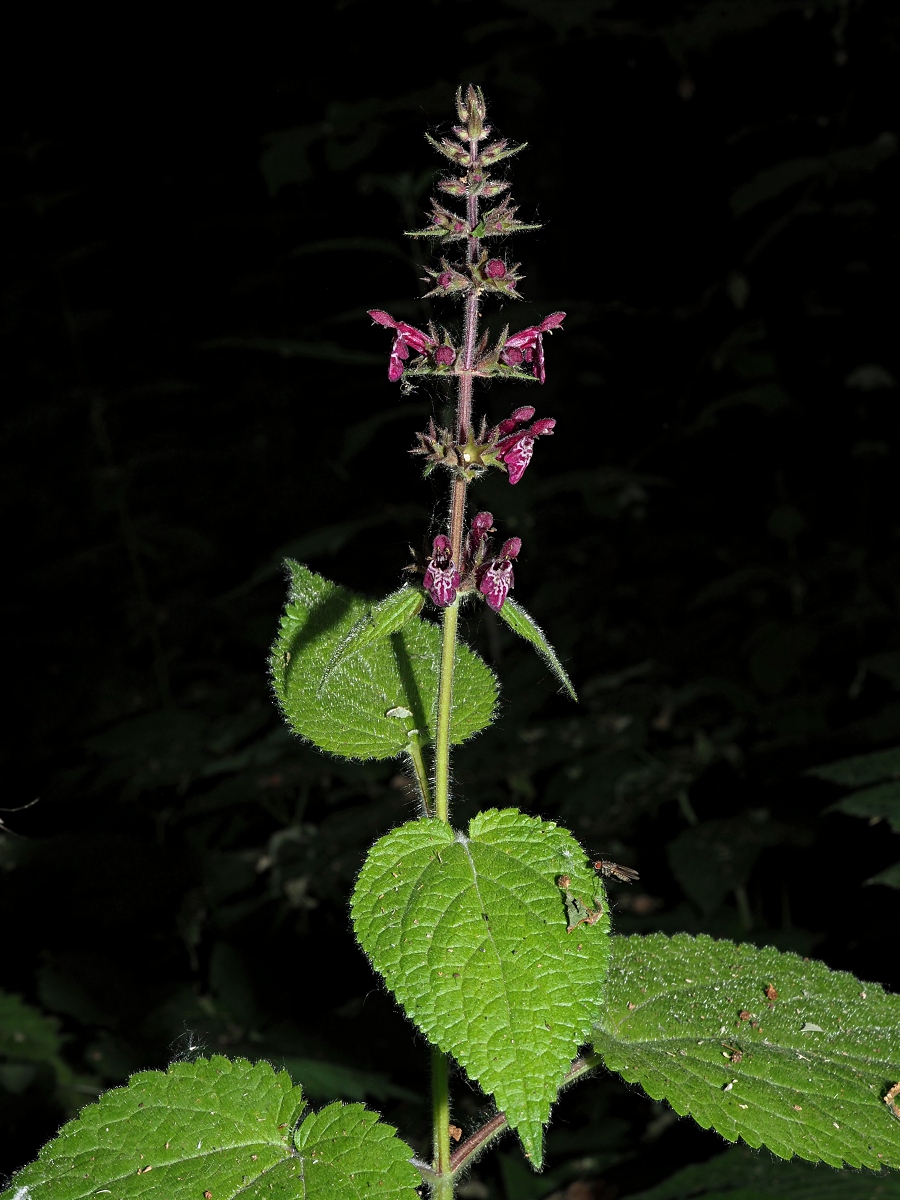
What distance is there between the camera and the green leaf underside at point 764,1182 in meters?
2.00

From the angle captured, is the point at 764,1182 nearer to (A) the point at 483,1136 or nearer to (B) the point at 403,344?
(A) the point at 483,1136

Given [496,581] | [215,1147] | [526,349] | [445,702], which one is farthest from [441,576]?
[215,1147]

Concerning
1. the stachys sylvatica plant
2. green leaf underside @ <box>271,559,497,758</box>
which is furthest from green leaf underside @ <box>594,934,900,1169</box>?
green leaf underside @ <box>271,559,497,758</box>

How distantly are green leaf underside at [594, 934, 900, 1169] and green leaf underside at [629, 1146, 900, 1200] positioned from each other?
0.75 metres

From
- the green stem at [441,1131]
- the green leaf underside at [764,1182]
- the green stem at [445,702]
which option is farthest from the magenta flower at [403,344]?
the green leaf underside at [764,1182]

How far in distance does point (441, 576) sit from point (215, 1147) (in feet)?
2.55

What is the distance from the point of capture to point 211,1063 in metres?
1.34

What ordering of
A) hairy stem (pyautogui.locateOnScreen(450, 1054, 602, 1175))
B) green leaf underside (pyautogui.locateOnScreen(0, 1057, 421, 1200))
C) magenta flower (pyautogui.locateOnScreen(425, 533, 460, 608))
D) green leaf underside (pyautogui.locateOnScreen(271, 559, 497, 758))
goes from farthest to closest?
1. green leaf underside (pyautogui.locateOnScreen(271, 559, 497, 758))
2. hairy stem (pyautogui.locateOnScreen(450, 1054, 602, 1175))
3. magenta flower (pyautogui.locateOnScreen(425, 533, 460, 608))
4. green leaf underside (pyautogui.locateOnScreen(0, 1057, 421, 1200))

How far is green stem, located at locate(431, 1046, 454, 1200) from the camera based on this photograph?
1386mm

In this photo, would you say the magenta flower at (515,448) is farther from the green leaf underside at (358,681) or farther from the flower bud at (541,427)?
the green leaf underside at (358,681)

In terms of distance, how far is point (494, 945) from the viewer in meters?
1.16

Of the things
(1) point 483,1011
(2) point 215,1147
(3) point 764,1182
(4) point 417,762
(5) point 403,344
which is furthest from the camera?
(3) point 764,1182

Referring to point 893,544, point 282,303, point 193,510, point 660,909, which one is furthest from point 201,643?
point 893,544

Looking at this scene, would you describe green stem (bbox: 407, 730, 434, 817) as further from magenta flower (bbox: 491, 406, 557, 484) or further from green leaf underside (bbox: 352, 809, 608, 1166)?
magenta flower (bbox: 491, 406, 557, 484)
